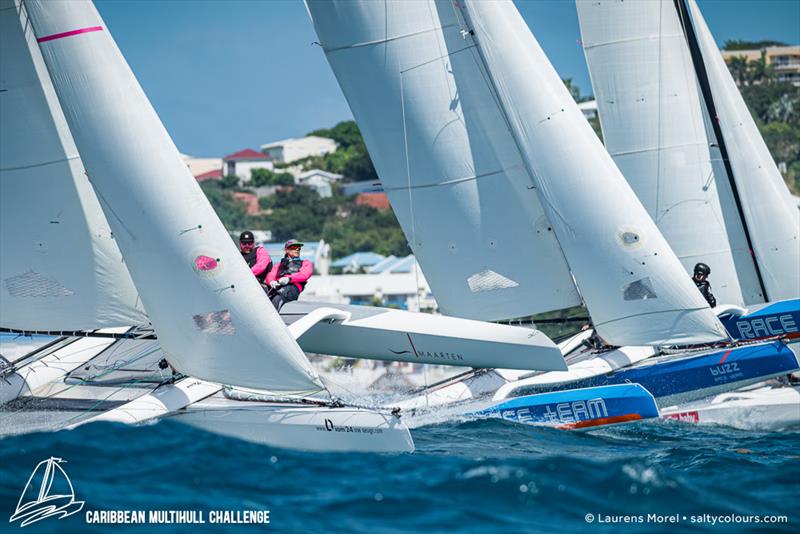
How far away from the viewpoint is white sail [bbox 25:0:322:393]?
24.7ft

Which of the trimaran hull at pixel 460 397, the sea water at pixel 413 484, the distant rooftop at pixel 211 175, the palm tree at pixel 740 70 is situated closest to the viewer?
the sea water at pixel 413 484

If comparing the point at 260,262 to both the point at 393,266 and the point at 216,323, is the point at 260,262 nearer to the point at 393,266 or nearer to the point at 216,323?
the point at 216,323

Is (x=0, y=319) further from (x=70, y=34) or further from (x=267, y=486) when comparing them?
(x=267, y=486)

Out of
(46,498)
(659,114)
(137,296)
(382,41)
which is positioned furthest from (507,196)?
(46,498)

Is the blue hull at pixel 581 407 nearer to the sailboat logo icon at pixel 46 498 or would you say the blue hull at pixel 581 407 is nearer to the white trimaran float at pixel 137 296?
the white trimaran float at pixel 137 296

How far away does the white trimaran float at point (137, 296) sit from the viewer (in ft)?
24.7

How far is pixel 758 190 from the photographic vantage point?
35.6 feet

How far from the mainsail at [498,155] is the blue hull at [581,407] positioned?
0.95 m

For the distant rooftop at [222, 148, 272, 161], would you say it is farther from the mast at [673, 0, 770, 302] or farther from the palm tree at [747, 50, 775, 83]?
the mast at [673, 0, 770, 302]

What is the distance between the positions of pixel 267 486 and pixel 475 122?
4625 mm

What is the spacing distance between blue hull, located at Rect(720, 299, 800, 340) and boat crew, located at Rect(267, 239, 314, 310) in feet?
13.0

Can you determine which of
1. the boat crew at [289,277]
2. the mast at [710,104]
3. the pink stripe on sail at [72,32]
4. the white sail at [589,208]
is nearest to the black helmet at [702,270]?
the mast at [710,104]

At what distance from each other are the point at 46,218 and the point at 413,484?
13.6 ft

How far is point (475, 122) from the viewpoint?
32.1 ft
